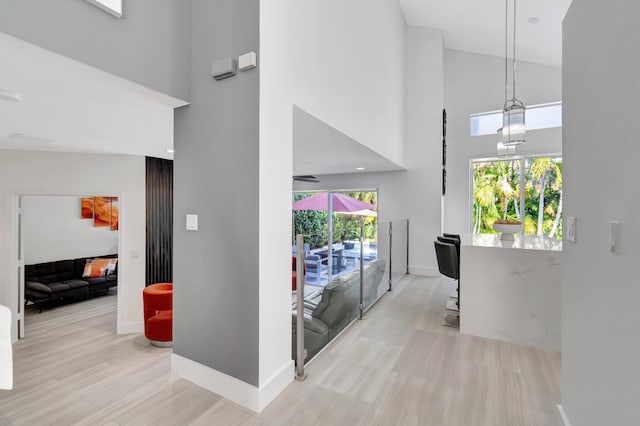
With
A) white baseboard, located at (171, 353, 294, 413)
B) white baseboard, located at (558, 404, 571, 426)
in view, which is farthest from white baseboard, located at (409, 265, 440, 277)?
white baseboard, located at (171, 353, 294, 413)

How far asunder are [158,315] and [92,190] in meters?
2.16

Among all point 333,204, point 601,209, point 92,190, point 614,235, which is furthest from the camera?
point 333,204

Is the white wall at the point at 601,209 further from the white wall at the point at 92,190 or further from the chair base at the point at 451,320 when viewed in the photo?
the white wall at the point at 92,190

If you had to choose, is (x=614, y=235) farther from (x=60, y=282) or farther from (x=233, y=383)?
(x=60, y=282)

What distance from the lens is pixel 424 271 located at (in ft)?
19.5

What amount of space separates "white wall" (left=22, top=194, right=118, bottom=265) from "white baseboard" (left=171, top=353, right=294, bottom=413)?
19.0 ft

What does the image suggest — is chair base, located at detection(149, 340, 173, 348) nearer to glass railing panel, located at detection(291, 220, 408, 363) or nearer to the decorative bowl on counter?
glass railing panel, located at detection(291, 220, 408, 363)

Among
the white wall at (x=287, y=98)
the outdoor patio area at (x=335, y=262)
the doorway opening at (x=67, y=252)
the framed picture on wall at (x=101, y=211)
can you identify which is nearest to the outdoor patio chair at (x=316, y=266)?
the outdoor patio area at (x=335, y=262)

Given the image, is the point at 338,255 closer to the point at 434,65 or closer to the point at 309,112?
the point at 309,112

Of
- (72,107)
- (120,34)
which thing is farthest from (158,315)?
(120,34)

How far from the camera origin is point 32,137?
10.4 ft

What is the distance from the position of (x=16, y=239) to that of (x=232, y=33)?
4389 millimetres

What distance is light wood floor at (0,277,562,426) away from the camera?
6.14 ft

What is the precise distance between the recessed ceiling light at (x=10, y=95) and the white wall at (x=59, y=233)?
5.11 metres
